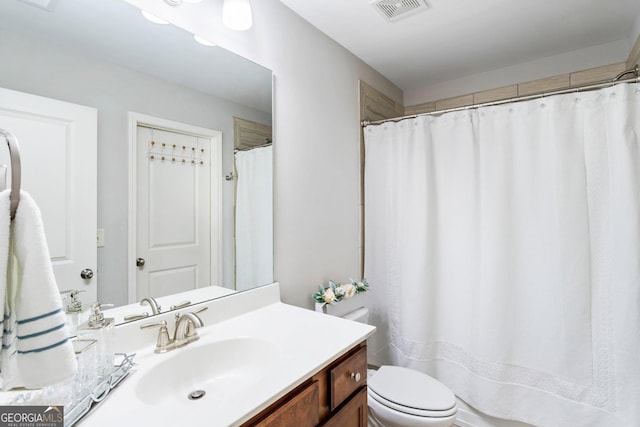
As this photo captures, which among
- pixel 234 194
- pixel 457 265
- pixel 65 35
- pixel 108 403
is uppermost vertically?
pixel 65 35

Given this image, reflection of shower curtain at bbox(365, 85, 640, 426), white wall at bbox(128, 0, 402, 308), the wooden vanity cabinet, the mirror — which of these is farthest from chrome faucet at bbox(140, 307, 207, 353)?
reflection of shower curtain at bbox(365, 85, 640, 426)

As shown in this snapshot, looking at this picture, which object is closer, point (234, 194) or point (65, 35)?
point (65, 35)

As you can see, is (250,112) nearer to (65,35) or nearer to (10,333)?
(65,35)

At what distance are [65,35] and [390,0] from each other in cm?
139

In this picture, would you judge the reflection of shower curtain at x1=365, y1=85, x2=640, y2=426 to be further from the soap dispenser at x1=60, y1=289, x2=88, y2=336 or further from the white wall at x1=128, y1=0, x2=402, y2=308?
the soap dispenser at x1=60, y1=289, x2=88, y2=336

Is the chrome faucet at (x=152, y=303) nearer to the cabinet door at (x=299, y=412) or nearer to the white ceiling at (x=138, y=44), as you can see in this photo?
the cabinet door at (x=299, y=412)

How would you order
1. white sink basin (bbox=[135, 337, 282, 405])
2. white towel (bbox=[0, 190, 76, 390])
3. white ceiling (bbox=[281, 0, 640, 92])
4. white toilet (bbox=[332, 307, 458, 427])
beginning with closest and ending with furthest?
white towel (bbox=[0, 190, 76, 390]) < white sink basin (bbox=[135, 337, 282, 405]) < white toilet (bbox=[332, 307, 458, 427]) < white ceiling (bbox=[281, 0, 640, 92])

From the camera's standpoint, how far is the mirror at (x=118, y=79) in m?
0.88

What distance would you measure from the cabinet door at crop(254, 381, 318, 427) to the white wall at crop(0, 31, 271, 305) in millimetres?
642

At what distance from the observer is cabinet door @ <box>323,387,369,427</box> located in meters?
1.03

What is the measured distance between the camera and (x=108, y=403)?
735mm

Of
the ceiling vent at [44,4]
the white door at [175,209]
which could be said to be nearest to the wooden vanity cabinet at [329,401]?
the white door at [175,209]

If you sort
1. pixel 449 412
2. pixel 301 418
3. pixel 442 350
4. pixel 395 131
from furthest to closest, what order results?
pixel 395 131, pixel 442 350, pixel 449 412, pixel 301 418

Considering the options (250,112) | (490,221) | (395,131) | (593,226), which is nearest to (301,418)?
(250,112)
